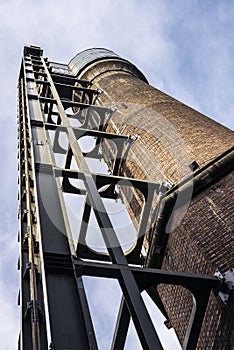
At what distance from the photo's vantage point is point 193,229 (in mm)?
5801

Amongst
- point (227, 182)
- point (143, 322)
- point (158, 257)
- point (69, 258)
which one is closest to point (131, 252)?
point (158, 257)

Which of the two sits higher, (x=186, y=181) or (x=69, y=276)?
(x=186, y=181)

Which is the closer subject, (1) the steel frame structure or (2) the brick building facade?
(1) the steel frame structure

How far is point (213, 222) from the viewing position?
220 inches

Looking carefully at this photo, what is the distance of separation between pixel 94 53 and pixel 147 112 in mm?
5714

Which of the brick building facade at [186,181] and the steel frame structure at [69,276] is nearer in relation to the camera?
the steel frame structure at [69,276]

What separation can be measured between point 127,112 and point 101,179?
465cm

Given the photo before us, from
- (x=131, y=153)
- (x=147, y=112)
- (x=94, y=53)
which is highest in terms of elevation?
(x=94, y=53)

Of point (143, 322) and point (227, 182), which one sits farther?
point (227, 182)

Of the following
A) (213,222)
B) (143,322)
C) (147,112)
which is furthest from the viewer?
(147,112)

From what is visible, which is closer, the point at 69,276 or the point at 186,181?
the point at 69,276

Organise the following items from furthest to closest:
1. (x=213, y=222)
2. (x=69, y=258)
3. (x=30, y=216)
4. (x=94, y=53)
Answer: (x=94, y=53) → (x=213, y=222) → (x=30, y=216) → (x=69, y=258)

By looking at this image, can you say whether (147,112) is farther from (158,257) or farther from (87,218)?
(87,218)

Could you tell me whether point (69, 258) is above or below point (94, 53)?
below
